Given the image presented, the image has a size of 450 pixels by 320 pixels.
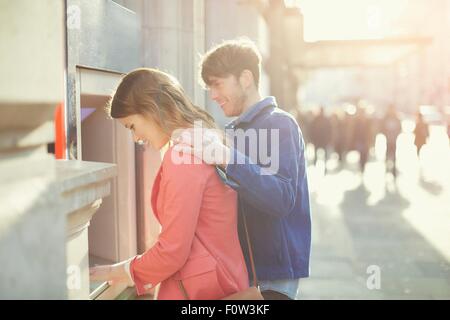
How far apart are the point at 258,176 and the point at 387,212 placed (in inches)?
343

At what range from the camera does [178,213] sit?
1852 millimetres

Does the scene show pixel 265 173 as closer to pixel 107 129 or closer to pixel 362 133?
pixel 107 129

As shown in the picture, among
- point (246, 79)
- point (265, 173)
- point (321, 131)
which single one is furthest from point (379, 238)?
point (321, 131)

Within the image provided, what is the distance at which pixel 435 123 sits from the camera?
191 feet

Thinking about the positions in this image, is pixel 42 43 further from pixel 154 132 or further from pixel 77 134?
pixel 77 134

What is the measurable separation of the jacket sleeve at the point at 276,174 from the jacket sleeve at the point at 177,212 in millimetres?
162

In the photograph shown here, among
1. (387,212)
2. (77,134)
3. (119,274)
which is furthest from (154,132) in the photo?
(387,212)

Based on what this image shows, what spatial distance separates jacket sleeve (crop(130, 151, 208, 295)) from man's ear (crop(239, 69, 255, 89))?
887 millimetres

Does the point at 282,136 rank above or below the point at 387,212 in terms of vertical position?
above

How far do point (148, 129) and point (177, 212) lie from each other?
13.8 inches

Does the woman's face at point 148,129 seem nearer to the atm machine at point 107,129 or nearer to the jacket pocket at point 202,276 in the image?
the jacket pocket at point 202,276

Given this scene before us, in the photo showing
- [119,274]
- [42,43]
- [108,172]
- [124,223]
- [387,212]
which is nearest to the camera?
[42,43]

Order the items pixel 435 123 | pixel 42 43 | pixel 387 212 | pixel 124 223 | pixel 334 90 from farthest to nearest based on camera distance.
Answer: pixel 334 90, pixel 435 123, pixel 387 212, pixel 124 223, pixel 42 43
